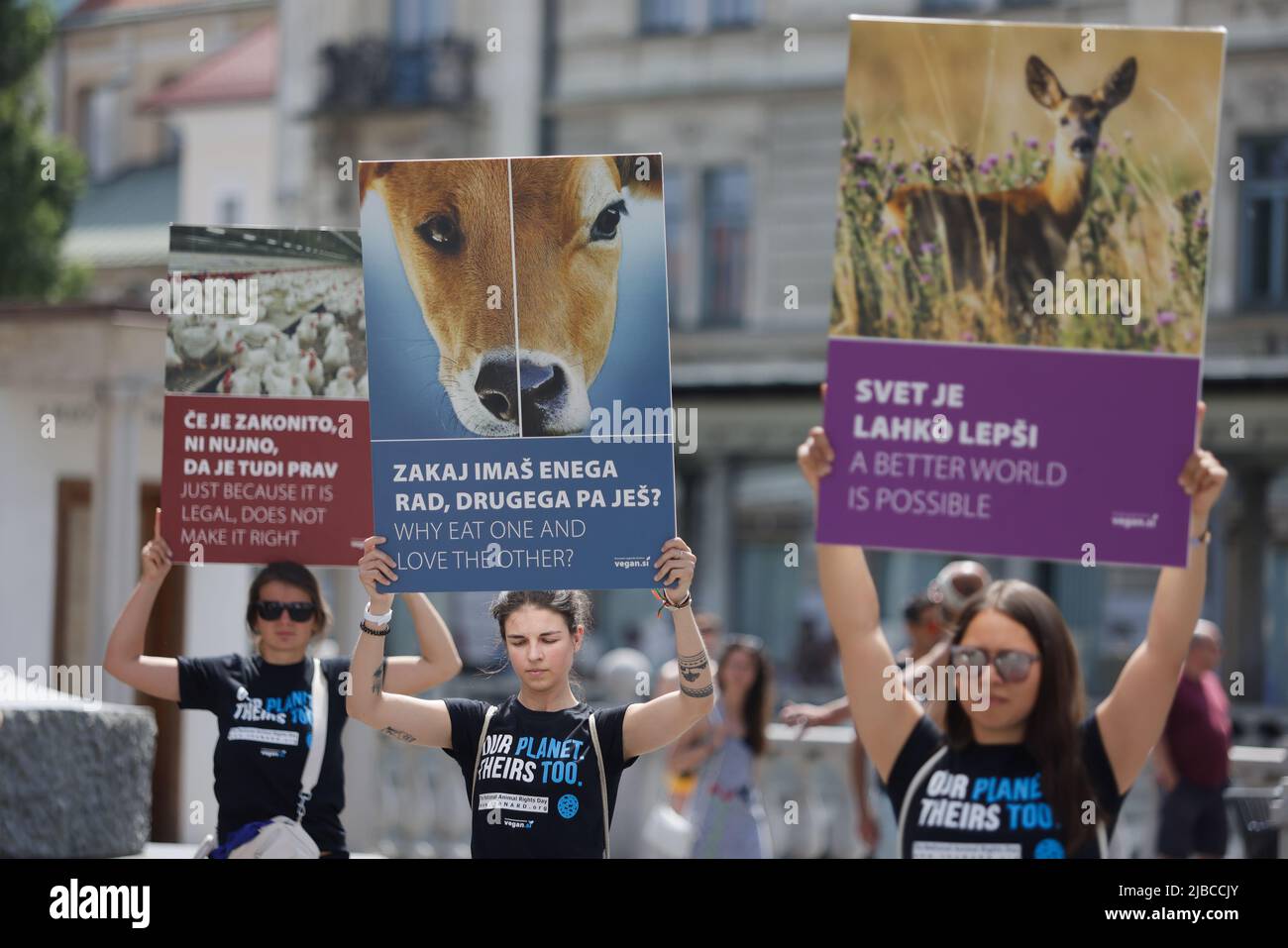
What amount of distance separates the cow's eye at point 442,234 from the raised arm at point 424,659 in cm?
93

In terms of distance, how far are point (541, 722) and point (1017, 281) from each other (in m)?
1.51

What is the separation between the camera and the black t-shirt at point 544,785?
4746mm

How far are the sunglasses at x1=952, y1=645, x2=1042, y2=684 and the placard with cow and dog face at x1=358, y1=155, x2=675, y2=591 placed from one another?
0.80m

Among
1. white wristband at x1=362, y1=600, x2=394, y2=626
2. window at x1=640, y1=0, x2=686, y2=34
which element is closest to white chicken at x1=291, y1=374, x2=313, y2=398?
white wristband at x1=362, y1=600, x2=394, y2=626

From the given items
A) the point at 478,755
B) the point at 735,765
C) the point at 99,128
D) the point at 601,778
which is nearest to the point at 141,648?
the point at 478,755

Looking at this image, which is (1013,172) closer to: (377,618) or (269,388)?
(377,618)

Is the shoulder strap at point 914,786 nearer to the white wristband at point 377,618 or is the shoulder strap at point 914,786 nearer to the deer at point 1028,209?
the deer at point 1028,209

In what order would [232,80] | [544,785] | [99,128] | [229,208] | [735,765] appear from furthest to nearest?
[99,128] < [232,80] < [229,208] < [735,765] < [544,785]

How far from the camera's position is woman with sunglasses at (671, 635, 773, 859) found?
9.07 m

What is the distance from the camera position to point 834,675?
80.5 ft

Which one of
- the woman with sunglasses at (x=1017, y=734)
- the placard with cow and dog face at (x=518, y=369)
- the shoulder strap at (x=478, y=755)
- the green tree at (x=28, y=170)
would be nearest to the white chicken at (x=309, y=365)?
the placard with cow and dog face at (x=518, y=369)

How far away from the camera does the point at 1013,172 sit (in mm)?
5207

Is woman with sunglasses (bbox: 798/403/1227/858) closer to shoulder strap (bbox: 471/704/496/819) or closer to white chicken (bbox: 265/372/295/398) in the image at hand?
shoulder strap (bbox: 471/704/496/819)
